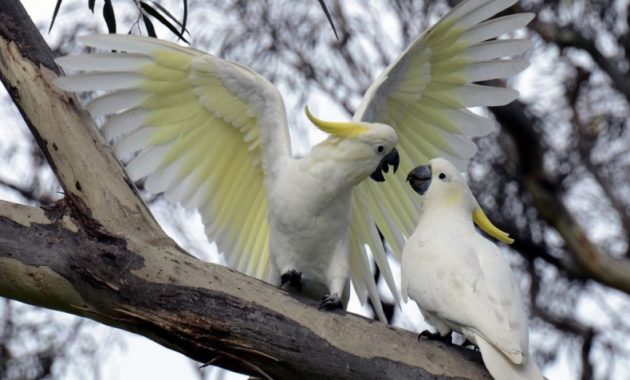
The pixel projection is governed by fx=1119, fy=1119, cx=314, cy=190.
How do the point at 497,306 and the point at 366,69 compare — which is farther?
the point at 366,69

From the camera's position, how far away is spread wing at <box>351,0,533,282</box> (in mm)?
3541

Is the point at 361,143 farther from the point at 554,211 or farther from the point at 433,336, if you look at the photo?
the point at 554,211

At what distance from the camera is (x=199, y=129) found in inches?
142

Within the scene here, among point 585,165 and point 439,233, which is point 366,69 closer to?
point 585,165

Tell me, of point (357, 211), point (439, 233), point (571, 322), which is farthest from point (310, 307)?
point (571, 322)

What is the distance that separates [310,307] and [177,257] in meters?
0.36

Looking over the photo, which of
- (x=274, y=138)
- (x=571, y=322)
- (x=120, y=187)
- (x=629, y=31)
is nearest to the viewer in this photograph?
(x=120, y=187)

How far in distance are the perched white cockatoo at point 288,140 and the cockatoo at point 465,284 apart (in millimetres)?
269

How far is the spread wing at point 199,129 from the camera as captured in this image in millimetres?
3400

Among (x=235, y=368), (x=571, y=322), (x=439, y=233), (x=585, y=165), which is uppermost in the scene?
(x=585, y=165)

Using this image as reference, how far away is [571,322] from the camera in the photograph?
625cm

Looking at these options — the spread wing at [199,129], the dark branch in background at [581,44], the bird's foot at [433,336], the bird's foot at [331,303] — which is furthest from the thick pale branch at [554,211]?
the bird's foot at [433,336]

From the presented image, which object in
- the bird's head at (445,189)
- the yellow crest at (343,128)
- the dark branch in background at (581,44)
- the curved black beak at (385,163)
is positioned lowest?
the bird's head at (445,189)

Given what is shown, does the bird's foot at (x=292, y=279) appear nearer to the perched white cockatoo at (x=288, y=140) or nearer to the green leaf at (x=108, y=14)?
the perched white cockatoo at (x=288, y=140)
